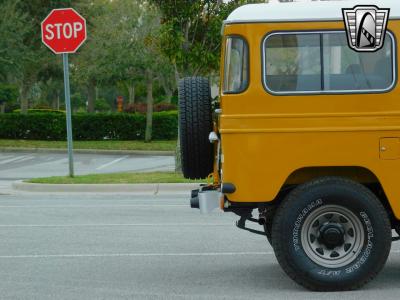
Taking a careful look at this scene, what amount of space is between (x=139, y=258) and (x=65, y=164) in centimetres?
1751

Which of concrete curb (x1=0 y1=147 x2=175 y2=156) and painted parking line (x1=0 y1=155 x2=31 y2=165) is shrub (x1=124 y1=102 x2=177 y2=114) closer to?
concrete curb (x1=0 y1=147 x2=175 y2=156)

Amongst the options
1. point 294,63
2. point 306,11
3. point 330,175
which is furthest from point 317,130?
point 306,11

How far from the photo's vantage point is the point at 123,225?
38.3 feet

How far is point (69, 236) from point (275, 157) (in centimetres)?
423

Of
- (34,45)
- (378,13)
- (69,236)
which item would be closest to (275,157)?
(378,13)

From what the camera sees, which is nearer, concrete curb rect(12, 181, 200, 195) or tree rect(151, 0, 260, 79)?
concrete curb rect(12, 181, 200, 195)

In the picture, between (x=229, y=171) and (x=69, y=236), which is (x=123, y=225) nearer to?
(x=69, y=236)

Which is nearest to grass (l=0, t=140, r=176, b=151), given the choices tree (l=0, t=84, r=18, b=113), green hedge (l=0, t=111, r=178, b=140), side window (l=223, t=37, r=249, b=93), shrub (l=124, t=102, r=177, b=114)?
green hedge (l=0, t=111, r=178, b=140)

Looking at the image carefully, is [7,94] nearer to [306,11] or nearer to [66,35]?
[66,35]

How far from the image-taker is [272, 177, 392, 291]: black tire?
274 inches

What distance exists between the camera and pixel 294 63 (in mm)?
7125

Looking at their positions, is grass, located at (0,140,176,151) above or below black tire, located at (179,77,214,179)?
below

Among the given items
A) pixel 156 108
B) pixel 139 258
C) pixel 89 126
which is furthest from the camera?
pixel 156 108

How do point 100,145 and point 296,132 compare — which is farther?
point 100,145
